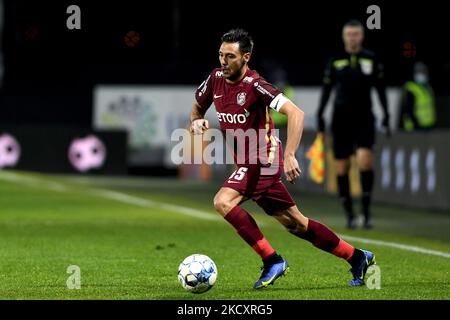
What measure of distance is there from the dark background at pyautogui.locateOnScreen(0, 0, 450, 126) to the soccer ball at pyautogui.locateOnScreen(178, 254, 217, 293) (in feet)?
71.3

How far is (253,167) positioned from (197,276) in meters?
0.92

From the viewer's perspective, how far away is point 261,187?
9.12 meters

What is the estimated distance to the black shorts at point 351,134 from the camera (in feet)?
48.5

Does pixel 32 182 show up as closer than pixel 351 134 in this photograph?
No

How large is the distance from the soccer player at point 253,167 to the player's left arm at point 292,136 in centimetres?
19

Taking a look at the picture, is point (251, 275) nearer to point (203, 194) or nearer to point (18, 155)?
point (203, 194)

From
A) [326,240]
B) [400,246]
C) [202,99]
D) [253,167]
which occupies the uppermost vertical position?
[202,99]

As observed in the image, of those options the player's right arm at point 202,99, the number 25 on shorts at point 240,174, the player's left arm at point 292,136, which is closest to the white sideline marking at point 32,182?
the player's right arm at point 202,99

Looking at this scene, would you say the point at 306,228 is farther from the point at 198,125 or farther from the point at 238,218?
the point at 198,125

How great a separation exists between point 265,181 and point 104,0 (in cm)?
2541

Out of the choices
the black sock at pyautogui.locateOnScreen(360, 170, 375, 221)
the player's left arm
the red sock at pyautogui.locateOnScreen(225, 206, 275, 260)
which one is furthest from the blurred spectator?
the player's left arm

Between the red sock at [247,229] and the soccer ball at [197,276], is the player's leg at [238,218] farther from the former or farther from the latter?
the soccer ball at [197,276]

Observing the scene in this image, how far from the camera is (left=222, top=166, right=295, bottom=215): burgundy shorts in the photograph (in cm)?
912

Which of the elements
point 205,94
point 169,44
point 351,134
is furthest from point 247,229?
point 169,44
